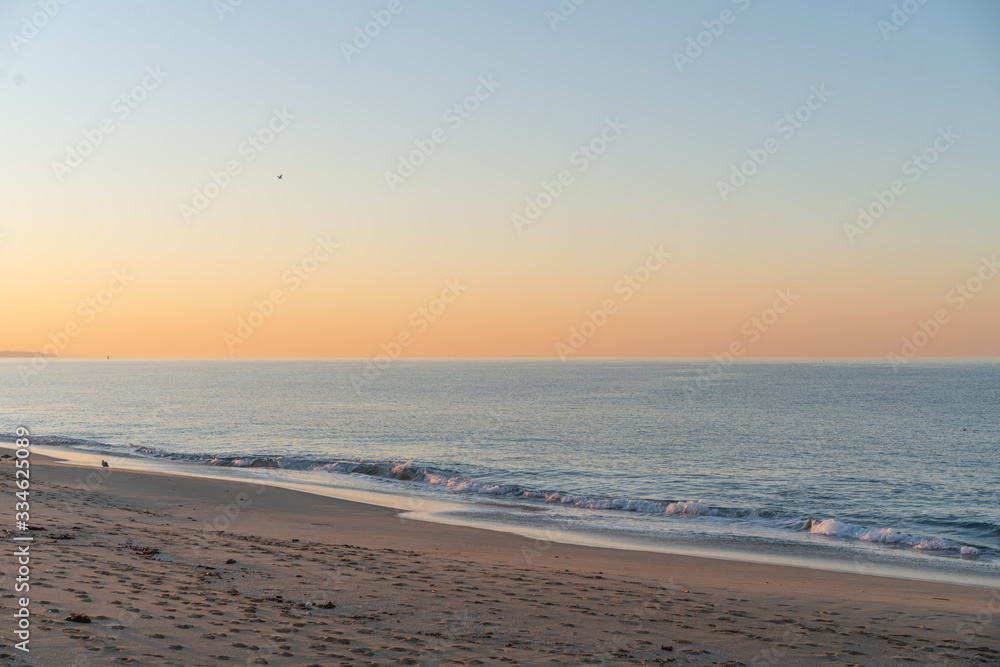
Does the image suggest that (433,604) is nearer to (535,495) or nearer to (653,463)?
(535,495)

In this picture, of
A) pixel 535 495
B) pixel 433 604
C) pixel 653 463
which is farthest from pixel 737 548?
pixel 653 463

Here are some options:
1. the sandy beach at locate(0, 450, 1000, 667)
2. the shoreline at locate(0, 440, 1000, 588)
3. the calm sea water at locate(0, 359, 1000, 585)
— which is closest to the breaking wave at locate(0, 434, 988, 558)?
the calm sea water at locate(0, 359, 1000, 585)

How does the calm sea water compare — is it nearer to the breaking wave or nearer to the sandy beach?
the breaking wave

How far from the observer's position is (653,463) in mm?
43812

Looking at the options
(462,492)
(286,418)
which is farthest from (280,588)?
(286,418)

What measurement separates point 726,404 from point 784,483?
60.5 m

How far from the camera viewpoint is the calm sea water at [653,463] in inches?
982

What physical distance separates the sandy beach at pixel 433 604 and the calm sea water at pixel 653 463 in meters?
5.16

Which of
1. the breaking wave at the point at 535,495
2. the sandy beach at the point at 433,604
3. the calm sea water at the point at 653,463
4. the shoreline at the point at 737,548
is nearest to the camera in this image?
the sandy beach at the point at 433,604

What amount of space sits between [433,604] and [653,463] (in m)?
32.9

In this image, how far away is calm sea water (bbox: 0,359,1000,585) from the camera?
24953 millimetres

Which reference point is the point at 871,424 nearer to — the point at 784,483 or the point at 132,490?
the point at 784,483

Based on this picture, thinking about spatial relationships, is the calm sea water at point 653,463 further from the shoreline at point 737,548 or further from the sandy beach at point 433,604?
the sandy beach at point 433,604

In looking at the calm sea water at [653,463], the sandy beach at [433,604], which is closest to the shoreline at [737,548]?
the calm sea water at [653,463]
